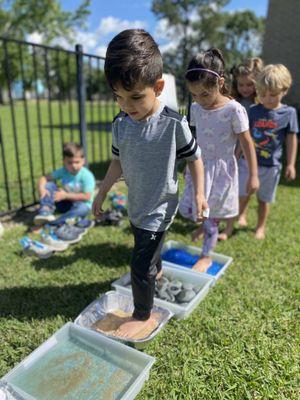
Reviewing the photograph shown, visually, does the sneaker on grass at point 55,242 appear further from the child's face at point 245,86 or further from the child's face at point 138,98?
the child's face at point 245,86

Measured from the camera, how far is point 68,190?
418 cm

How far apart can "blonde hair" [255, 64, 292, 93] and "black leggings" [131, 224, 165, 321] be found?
1.83 meters

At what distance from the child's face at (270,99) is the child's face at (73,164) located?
2022 mm

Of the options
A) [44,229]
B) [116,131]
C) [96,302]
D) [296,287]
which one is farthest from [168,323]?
[44,229]

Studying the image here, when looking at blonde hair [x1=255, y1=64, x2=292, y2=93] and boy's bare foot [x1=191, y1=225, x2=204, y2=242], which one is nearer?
blonde hair [x1=255, y1=64, x2=292, y2=93]

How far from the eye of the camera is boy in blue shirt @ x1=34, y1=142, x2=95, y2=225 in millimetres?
Result: 3988

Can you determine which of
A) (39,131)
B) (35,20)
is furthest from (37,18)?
(39,131)

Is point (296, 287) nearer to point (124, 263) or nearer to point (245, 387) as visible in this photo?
point (245, 387)

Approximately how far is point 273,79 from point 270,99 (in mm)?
236

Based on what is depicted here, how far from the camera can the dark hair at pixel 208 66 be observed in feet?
7.37

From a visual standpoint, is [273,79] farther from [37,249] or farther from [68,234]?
[37,249]

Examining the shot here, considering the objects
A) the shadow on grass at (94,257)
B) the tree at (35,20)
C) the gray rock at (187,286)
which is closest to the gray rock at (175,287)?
the gray rock at (187,286)

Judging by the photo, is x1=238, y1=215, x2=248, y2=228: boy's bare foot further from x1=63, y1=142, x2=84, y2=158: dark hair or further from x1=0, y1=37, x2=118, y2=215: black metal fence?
x1=0, y1=37, x2=118, y2=215: black metal fence

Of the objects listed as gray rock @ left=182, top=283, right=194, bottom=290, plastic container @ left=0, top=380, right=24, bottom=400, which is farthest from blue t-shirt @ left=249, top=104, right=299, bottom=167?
→ plastic container @ left=0, top=380, right=24, bottom=400
